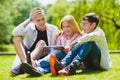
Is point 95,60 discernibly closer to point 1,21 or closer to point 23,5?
point 1,21

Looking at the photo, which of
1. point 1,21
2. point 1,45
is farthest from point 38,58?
point 1,45

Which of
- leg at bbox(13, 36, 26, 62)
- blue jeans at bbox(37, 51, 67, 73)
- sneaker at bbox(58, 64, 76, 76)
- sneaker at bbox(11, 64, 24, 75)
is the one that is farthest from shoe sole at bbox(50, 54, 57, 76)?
leg at bbox(13, 36, 26, 62)

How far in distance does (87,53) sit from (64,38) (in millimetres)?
723

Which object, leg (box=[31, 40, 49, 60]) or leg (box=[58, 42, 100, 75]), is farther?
leg (box=[31, 40, 49, 60])

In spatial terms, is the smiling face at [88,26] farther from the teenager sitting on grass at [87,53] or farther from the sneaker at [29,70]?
the sneaker at [29,70]

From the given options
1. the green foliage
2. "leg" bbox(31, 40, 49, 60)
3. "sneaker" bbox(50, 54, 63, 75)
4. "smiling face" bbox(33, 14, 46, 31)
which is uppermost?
"smiling face" bbox(33, 14, 46, 31)

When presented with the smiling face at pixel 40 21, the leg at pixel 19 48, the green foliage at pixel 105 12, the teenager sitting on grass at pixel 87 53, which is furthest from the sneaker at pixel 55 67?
the green foliage at pixel 105 12

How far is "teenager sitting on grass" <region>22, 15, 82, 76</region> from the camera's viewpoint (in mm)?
5202

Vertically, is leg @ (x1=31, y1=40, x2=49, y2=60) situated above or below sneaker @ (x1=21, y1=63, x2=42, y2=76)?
above

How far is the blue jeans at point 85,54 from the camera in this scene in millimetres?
5031

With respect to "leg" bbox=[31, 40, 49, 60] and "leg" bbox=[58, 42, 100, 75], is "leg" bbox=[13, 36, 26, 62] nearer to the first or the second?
"leg" bbox=[31, 40, 49, 60]

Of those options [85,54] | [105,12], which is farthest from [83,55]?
[105,12]

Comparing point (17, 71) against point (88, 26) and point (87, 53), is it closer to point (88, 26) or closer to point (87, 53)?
point (87, 53)

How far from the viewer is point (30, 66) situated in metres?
4.88
